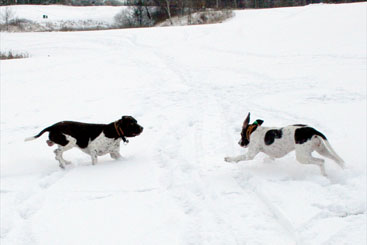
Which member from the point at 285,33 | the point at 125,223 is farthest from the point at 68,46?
the point at 125,223

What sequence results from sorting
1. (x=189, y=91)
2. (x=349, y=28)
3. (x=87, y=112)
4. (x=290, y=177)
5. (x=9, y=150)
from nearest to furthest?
(x=290, y=177), (x=9, y=150), (x=87, y=112), (x=189, y=91), (x=349, y=28)

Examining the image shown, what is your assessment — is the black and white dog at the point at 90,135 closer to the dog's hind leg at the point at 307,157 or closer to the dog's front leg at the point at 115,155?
the dog's front leg at the point at 115,155

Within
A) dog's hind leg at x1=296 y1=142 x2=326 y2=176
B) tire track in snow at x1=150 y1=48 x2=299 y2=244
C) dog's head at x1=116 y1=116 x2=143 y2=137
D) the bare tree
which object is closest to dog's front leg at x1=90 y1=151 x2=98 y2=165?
dog's head at x1=116 y1=116 x2=143 y2=137

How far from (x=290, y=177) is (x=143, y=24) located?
45.9m

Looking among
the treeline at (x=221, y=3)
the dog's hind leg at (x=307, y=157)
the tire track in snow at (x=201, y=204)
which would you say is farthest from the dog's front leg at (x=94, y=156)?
the treeline at (x=221, y=3)

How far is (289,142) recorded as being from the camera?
4828mm

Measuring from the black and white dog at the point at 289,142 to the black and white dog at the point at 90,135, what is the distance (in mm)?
1935

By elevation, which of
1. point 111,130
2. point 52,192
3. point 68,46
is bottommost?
point 52,192

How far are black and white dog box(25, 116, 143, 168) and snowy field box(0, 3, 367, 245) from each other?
1.12ft

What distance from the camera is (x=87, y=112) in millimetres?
9492

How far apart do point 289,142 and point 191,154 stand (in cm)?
187

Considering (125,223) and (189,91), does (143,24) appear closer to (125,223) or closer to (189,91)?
(189,91)

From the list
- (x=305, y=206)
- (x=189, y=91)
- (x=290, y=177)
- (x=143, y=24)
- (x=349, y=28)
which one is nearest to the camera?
(x=305, y=206)

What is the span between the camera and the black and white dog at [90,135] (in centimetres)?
578
